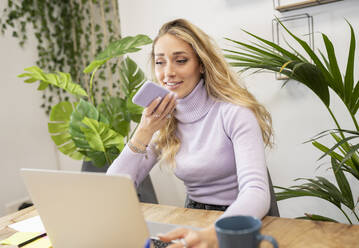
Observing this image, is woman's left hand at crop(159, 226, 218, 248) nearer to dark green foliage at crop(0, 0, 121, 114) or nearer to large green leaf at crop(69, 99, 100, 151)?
large green leaf at crop(69, 99, 100, 151)

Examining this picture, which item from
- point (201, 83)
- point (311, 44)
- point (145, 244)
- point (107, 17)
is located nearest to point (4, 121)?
point (107, 17)

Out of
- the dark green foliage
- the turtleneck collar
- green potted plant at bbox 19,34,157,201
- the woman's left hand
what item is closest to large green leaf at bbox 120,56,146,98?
green potted plant at bbox 19,34,157,201

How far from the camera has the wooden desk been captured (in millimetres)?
789

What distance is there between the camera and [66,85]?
7.48ft

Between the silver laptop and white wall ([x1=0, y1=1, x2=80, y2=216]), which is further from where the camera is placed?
white wall ([x1=0, y1=1, x2=80, y2=216])

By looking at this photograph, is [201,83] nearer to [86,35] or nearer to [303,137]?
[303,137]

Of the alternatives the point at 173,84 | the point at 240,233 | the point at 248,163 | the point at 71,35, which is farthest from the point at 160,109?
the point at 71,35

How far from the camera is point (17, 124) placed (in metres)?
3.06

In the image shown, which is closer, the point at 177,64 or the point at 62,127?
the point at 177,64

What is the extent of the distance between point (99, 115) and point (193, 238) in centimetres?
155

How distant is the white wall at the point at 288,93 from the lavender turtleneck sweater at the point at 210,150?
31.7 inches

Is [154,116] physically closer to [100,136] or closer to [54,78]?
[100,136]

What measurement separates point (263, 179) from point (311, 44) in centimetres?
117

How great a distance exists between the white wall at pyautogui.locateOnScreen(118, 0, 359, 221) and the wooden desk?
1.14 meters
